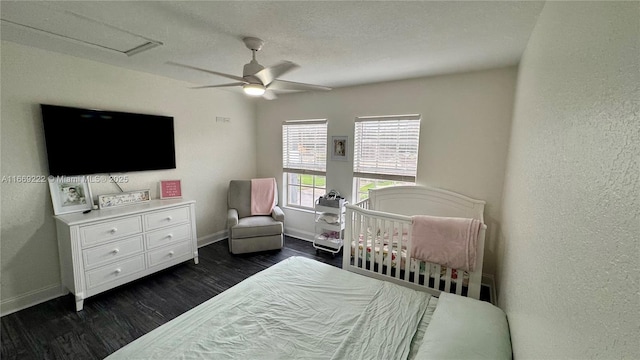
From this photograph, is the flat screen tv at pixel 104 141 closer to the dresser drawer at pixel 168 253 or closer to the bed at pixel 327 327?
the dresser drawer at pixel 168 253

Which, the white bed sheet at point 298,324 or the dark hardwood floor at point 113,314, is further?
the dark hardwood floor at point 113,314

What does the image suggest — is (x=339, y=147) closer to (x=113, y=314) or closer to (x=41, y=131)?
(x=113, y=314)

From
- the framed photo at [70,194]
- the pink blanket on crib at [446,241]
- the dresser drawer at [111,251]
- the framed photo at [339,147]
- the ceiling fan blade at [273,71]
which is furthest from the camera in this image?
the framed photo at [339,147]

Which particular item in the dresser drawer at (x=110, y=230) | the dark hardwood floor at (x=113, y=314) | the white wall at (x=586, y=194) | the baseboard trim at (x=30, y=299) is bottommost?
the dark hardwood floor at (x=113, y=314)

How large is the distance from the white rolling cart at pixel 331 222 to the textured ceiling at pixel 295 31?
1.78 m

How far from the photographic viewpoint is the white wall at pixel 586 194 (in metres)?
0.50

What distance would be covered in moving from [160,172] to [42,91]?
1322 mm

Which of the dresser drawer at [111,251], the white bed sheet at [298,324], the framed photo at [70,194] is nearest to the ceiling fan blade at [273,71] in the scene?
the white bed sheet at [298,324]

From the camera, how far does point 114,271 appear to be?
2543 mm

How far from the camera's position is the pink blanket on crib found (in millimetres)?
2061

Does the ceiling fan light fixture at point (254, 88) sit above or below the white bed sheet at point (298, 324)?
above

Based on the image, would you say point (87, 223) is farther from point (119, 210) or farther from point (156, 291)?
point (156, 291)

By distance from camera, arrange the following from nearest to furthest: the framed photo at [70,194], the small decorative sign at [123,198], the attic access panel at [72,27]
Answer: the attic access panel at [72,27] → the framed photo at [70,194] → the small decorative sign at [123,198]

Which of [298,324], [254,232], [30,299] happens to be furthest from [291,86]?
[30,299]
